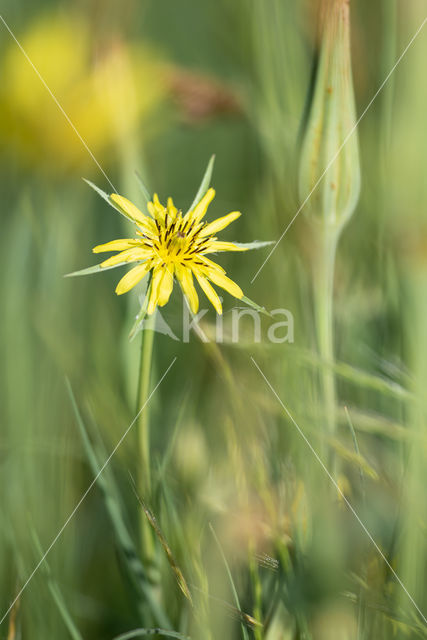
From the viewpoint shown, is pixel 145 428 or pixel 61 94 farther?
pixel 61 94

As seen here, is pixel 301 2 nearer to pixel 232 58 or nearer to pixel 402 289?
pixel 232 58

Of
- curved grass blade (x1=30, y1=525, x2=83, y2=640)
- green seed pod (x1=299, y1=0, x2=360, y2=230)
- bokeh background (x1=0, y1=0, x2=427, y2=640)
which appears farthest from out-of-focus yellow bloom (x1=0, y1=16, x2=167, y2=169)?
curved grass blade (x1=30, y1=525, x2=83, y2=640)

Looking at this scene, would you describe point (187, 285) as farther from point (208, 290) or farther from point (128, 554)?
point (128, 554)

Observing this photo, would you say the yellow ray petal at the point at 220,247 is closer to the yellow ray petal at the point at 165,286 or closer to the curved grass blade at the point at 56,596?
the yellow ray petal at the point at 165,286

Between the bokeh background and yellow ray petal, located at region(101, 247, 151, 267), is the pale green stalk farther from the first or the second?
yellow ray petal, located at region(101, 247, 151, 267)

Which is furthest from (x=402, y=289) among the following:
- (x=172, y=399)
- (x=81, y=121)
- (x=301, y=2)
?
(x=81, y=121)

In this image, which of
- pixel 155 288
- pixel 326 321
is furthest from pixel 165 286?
pixel 326 321
